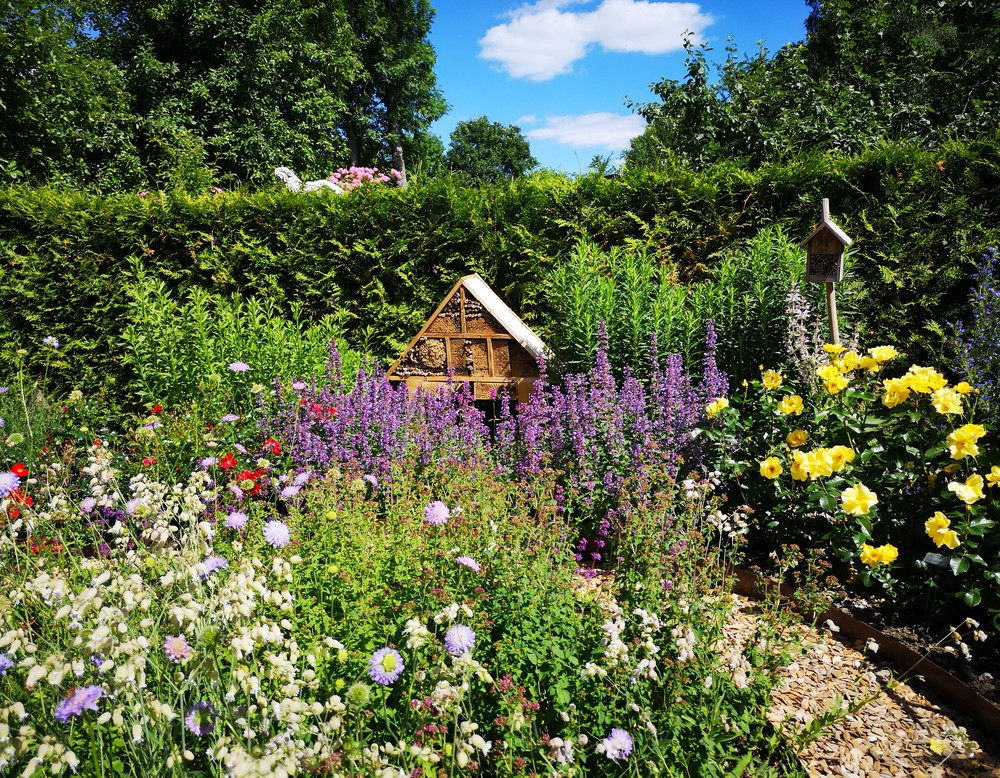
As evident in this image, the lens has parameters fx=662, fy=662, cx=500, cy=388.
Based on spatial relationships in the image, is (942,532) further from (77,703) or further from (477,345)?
(477,345)

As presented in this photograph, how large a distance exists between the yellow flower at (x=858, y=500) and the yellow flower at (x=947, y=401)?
548 mm

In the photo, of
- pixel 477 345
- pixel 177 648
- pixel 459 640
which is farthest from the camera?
pixel 477 345

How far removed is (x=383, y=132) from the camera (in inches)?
1054

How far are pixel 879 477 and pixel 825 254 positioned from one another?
1628 millimetres

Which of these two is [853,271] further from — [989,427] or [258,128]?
[258,128]

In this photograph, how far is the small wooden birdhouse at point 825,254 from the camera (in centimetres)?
412

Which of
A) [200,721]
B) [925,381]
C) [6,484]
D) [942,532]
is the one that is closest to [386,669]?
[200,721]

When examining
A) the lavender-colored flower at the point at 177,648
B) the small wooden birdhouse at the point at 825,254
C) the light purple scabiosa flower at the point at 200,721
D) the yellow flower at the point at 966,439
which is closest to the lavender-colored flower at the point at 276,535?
the lavender-colored flower at the point at 177,648

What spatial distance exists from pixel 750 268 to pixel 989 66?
6.62 metres

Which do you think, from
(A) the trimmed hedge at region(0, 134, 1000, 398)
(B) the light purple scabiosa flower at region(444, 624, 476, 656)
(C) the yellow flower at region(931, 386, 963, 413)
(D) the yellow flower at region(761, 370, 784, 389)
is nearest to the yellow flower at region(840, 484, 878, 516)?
(C) the yellow flower at region(931, 386, 963, 413)

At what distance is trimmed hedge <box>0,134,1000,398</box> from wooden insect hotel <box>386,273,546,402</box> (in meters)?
0.67

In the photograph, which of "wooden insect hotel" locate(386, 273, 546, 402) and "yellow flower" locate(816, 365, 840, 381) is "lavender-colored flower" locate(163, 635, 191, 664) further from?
"wooden insect hotel" locate(386, 273, 546, 402)

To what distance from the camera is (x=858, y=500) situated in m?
2.86

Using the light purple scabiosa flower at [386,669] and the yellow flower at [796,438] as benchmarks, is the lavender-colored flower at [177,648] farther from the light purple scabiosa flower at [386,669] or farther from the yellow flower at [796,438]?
the yellow flower at [796,438]
